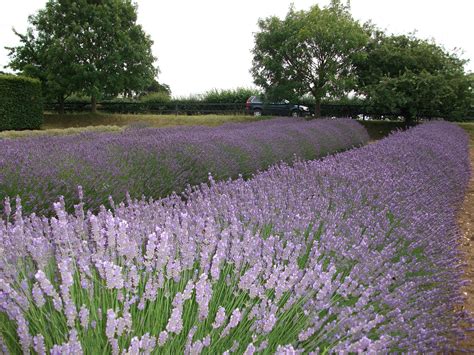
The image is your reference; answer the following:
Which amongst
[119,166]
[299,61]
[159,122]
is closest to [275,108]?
[299,61]

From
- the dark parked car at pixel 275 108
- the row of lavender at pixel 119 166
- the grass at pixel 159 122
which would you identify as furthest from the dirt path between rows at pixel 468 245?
the dark parked car at pixel 275 108

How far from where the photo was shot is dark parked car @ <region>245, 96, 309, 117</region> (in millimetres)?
26234

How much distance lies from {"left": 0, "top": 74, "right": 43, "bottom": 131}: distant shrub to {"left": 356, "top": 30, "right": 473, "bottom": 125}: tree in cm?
1474

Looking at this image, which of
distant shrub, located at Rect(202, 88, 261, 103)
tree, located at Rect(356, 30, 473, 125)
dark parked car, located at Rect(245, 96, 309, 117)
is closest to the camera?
tree, located at Rect(356, 30, 473, 125)

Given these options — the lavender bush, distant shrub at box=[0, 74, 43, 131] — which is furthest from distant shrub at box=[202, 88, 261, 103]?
the lavender bush

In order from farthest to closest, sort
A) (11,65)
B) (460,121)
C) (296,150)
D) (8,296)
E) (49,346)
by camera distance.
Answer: (11,65) → (460,121) → (296,150) → (8,296) → (49,346)

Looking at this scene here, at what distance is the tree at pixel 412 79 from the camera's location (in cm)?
2077

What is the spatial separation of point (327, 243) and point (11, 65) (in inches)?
1169

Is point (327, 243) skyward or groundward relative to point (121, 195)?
skyward

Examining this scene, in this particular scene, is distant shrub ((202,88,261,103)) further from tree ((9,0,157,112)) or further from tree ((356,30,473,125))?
tree ((356,30,473,125))

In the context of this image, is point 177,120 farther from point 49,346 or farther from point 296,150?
point 49,346

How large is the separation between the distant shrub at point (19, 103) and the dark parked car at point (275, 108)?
1118 cm

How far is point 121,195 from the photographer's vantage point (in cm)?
514

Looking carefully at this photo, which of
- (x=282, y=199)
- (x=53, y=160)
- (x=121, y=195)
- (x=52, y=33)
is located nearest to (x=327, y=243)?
(x=282, y=199)
